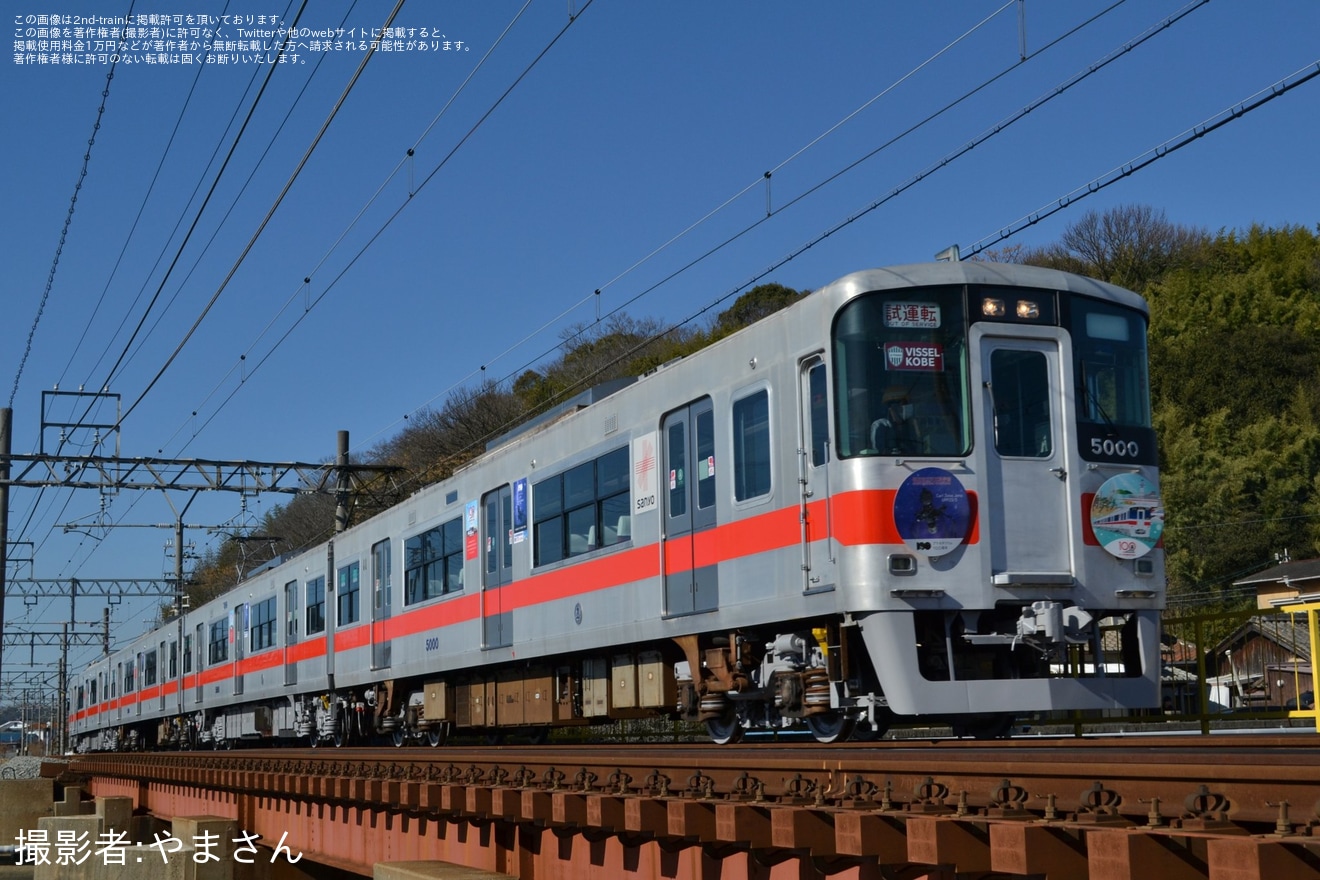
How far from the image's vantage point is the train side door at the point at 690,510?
1153cm

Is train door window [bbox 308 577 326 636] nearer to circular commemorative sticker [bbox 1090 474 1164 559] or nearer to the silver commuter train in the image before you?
the silver commuter train

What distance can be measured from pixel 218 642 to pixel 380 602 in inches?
499

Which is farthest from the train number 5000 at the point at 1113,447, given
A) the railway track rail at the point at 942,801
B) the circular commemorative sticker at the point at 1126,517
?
the railway track rail at the point at 942,801

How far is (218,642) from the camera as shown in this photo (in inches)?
1239

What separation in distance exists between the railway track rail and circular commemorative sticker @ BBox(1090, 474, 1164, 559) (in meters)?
1.57

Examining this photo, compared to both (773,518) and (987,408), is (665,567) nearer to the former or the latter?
(773,518)

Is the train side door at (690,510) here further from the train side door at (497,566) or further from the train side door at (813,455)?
the train side door at (497,566)

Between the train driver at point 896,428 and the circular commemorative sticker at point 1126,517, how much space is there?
56.3 inches

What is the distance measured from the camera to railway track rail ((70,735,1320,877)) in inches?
172

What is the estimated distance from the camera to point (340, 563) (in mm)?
22516

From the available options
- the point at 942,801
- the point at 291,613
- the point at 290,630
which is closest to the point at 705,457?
the point at 942,801

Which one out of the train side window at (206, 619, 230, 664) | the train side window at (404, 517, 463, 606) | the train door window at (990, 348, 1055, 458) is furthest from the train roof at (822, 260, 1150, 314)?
the train side window at (206, 619, 230, 664)

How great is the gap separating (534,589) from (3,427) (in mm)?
24225

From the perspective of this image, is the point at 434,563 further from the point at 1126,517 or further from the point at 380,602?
the point at 1126,517
